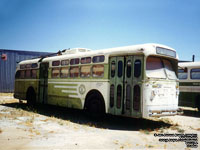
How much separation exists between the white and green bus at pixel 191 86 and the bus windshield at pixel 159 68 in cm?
416

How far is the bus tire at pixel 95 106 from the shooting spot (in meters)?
9.02

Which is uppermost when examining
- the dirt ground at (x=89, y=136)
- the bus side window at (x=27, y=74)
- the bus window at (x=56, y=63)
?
the bus window at (x=56, y=63)

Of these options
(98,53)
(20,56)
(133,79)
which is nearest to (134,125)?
(133,79)

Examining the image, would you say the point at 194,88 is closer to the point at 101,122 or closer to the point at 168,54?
the point at 168,54

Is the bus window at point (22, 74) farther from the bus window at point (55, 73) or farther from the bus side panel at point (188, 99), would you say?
the bus side panel at point (188, 99)

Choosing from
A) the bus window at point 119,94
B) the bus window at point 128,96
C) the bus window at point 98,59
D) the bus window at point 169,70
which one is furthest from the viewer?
the bus window at point 98,59

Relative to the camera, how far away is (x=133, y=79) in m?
7.98

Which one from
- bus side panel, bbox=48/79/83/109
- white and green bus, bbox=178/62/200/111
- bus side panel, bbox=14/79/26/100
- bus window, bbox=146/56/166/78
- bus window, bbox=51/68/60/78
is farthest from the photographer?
bus side panel, bbox=14/79/26/100

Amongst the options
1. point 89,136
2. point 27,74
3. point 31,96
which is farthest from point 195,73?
point 27,74

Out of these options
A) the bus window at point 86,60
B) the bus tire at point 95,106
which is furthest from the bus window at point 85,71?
the bus tire at point 95,106

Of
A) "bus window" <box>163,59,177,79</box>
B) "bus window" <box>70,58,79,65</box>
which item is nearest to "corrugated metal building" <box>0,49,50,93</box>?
"bus window" <box>70,58,79,65</box>

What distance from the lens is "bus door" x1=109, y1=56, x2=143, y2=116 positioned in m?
7.84

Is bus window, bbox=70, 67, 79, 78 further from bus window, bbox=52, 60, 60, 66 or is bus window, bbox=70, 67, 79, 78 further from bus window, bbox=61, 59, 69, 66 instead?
bus window, bbox=52, 60, 60, 66

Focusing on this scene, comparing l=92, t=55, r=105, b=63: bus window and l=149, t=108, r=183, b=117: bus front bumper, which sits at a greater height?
l=92, t=55, r=105, b=63: bus window
